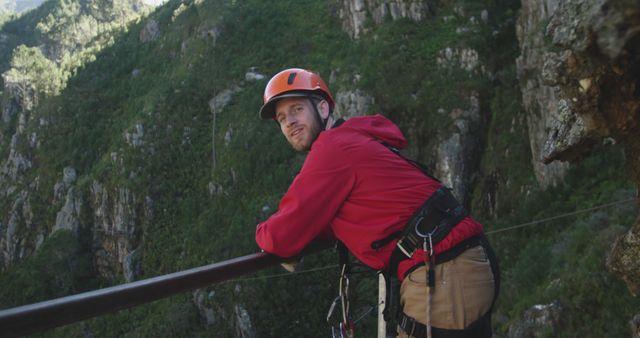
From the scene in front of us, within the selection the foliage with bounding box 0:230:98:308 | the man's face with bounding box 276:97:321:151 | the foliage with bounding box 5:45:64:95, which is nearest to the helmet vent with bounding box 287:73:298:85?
the man's face with bounding box 276:97:321:151

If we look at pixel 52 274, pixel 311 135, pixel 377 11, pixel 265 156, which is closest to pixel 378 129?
pixel 311 135

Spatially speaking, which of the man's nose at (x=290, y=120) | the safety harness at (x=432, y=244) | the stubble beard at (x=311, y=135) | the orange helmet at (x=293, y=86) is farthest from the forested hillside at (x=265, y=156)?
the orange helmet at (x=293, y=86)

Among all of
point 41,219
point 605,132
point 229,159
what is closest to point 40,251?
point 41,219

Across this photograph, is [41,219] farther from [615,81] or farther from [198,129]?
[615,81]

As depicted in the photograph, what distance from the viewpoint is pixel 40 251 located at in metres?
50.7

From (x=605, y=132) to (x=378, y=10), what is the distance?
1236 inches

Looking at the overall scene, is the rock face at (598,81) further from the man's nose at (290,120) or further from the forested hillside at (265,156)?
the man's nose at (290,120)

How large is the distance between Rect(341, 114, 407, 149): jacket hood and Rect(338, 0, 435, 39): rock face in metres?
28.9

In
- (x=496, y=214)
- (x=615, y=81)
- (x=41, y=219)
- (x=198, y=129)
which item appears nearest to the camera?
(x=615, y=81)

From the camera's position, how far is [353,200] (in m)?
2.49

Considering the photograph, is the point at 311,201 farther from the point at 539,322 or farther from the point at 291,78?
the point at 539,322

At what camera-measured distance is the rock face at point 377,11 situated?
1168 inches

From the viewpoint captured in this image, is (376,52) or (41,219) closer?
(376,52)

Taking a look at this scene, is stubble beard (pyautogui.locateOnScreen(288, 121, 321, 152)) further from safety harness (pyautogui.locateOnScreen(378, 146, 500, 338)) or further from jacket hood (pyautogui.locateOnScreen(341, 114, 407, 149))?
safety harness (pyautogui.locateOnScreen(378, 146, 500, 338))
